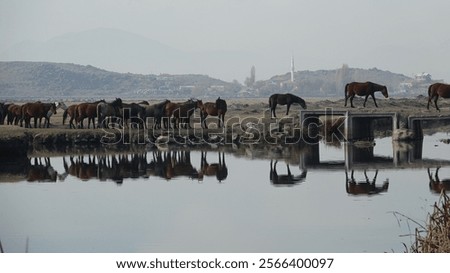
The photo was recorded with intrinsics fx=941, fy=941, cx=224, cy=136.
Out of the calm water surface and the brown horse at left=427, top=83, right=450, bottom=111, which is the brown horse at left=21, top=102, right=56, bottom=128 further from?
the brown horse at left=427, top=83, right=450, bottom=111

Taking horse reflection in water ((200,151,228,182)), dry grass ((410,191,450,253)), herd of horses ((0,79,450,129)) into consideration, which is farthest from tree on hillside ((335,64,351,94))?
dry grass ((410,191,450,253))

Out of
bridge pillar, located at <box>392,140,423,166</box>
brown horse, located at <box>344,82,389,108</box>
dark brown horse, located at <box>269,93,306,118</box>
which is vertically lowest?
bridge pillar, located at <box>392,140,423,166</box>

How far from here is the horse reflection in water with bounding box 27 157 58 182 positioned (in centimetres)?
818

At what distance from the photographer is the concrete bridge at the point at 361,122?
1085 centimetres

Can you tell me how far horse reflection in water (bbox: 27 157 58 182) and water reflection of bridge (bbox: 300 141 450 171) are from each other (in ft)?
7.72

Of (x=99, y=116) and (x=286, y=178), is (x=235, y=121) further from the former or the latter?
(x=286, y=178)

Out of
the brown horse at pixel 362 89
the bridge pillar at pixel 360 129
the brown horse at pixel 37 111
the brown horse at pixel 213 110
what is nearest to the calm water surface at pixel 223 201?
the bridge pillar at pixel 360 129

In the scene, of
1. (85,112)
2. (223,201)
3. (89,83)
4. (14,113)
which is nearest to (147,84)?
(89,83)

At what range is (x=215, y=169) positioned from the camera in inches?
350

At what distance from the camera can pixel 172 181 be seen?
27.0 feet

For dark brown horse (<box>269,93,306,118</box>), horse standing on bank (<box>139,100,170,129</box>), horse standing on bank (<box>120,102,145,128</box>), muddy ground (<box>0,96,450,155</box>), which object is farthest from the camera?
horse standing on bank (<box>139,100,170,129</box>)

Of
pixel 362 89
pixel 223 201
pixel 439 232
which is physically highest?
pixel 362 89

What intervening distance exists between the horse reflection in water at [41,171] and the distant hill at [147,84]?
690 millimetres
